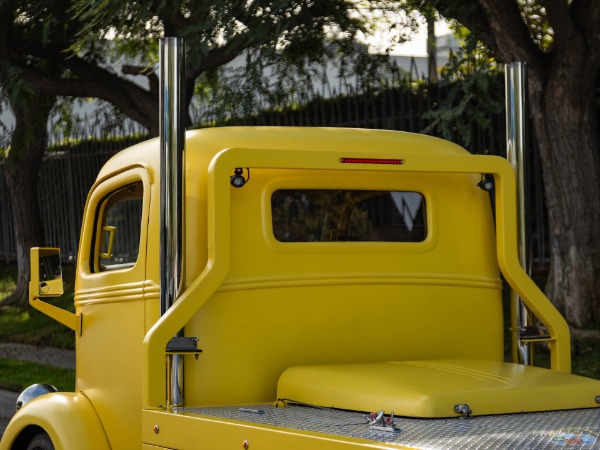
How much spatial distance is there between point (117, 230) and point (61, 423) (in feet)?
4.10

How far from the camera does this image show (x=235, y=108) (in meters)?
10.7

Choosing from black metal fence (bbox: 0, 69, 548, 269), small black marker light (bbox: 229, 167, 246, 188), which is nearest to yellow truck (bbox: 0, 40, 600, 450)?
small black marker light (bbox: 229, 167, 246, 188)

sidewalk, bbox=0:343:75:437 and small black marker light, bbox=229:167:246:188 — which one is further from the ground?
small black marker light, bbox=229:167:246:188

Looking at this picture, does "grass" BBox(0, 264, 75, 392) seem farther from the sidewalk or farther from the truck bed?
the truck bed

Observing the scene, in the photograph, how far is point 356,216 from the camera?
5.02 metres

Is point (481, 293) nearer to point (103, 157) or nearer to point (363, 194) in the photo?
point (363, 194)

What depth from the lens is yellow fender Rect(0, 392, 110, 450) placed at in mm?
4883

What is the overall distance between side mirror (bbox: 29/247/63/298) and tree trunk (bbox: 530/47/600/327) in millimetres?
5604

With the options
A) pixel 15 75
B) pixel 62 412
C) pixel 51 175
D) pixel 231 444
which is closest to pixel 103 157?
pixel 51 175

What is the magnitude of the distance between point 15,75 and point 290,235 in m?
7.65

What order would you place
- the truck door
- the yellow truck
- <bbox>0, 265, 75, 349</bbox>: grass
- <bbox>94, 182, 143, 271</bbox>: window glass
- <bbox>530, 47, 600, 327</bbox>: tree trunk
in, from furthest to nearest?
<bbox>0, 265, 75, 349</bbox>: grass < <bbox>530, 47, 600, 327</bbox>: tree trunk < <bbox>94, 182, 143, 271</bbox>: window glass < the truck door < the yellow truck

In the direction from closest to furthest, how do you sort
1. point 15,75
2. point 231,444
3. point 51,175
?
point 231,444 → point 15,75 → point 51,175

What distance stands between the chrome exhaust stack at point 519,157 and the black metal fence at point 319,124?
343cm

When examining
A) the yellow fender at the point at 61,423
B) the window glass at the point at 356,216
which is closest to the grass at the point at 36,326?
the yellow fender at the point at 61,423
